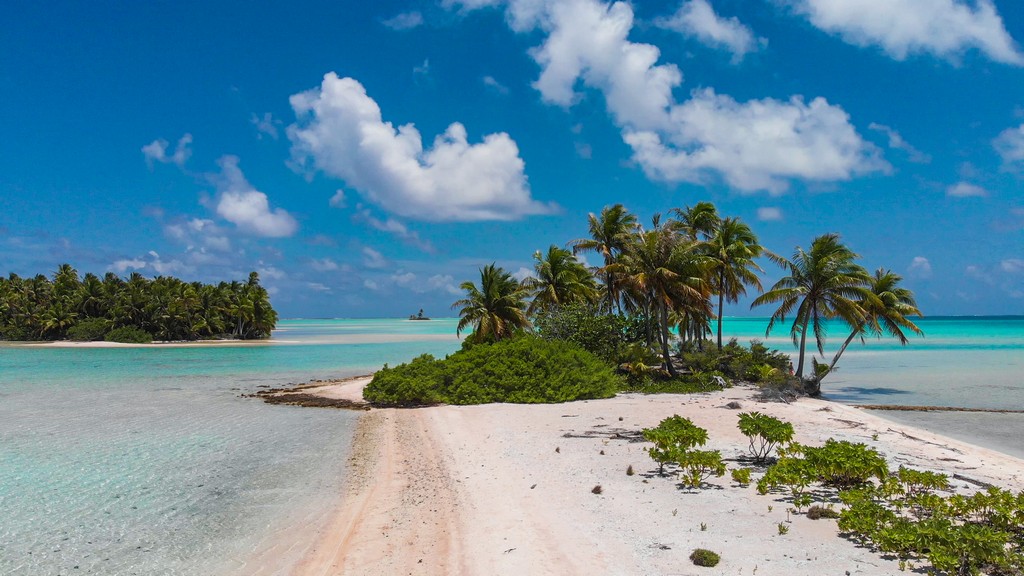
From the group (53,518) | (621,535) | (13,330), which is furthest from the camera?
(13,330)

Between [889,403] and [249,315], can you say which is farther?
[249,315]

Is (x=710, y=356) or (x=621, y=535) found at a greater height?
(x=710, y=356)

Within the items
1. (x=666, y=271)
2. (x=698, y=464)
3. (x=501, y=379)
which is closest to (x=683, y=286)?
(x=666, y=271)

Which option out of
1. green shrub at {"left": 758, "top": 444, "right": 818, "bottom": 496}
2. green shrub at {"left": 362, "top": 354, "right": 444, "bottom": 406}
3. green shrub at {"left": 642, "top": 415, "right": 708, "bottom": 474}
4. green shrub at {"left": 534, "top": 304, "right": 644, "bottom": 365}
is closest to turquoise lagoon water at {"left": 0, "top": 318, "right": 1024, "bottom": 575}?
green shrub at {"left": 362, "top": 354, "right": 444, "bottom": 406}

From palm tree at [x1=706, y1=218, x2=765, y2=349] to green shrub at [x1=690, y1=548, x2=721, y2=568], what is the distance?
76.8ft

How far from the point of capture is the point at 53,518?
8445 millimetres

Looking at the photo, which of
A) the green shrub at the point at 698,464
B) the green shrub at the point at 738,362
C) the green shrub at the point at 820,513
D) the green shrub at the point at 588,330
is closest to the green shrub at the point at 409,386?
the green shrub at the point at 588,330

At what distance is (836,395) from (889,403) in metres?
2.87

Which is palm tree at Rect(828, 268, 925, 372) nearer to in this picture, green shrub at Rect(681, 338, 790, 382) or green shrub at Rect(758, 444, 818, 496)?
green shrub at Rect(681, 338, 790, 382)

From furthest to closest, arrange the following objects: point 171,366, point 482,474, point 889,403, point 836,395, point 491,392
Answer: point 171,366 < point 836,395 < point 889,403 < point 491,392 < point 482,474

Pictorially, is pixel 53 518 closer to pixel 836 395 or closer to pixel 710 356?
pixel 710 356

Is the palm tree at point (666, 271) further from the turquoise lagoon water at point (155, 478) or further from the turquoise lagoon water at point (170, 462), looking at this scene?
the turquoise lagoon water at point (155, 478)

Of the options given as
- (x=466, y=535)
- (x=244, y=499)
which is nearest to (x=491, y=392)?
(x=244, y=499)

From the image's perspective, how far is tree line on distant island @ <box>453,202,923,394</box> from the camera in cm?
2348
